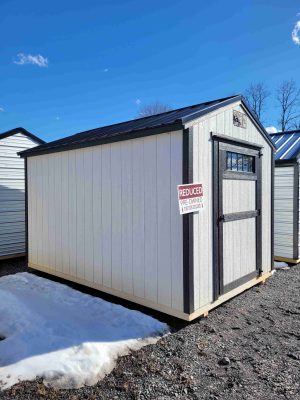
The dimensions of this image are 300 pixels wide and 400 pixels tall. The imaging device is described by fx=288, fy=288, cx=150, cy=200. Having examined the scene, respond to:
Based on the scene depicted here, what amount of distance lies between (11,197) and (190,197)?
16.6ft

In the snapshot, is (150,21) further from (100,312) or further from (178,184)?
(100,312)

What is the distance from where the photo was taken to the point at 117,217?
3.87 metres

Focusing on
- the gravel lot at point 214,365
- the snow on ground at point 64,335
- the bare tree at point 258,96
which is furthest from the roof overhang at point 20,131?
the bare tree at point 258,96

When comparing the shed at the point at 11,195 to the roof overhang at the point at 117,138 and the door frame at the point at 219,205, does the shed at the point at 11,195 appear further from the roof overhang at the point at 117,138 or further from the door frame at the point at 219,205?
the door frame at the point at 219,205

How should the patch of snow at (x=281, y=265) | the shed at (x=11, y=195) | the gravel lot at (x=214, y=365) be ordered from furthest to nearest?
the shed at (x=11, y=195), the patch of snow at (x=281, y=265), the gravel lot at (x=214, y=365)

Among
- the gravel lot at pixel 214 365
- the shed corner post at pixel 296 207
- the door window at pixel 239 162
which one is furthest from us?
the shed corner post at pixel 296 207

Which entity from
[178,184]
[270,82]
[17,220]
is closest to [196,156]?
[178,184]

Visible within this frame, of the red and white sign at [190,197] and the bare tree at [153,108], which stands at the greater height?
the bare tree at [153,108]

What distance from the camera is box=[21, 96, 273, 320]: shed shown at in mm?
3242

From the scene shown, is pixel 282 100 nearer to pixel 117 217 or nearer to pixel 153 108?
pixel 153 108

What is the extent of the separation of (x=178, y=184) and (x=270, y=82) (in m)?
22.6

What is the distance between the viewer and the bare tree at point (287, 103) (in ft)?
69.7

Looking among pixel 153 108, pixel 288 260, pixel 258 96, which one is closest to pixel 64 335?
pixel 288 260

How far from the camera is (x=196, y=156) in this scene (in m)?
3.25
